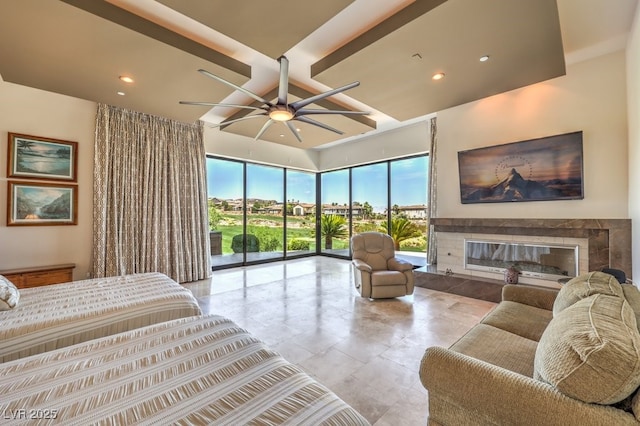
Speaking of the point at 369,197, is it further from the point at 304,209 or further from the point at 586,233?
the point at 586,233

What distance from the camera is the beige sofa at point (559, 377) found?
945 mm

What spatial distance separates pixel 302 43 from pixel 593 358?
11.0ft

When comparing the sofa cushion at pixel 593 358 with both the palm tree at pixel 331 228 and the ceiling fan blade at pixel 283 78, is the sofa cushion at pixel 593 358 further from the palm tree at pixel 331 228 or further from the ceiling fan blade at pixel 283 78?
the palm tree at pixel 331 228

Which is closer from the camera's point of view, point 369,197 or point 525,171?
point 525,171

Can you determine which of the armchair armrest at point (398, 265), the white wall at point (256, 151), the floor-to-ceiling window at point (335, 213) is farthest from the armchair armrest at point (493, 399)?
the floor-to-ceiling window at point (335, 213)

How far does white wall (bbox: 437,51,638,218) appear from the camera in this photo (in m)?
3.37

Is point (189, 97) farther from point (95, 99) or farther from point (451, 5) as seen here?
point (451, 5)

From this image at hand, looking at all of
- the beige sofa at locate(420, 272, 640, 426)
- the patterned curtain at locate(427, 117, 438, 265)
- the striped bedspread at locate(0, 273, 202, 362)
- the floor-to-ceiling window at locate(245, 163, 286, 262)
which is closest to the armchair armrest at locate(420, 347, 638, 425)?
the beige sofa at locate(420, 272, 640, 426)

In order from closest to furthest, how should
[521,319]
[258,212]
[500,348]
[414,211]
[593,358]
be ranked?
[593,358] → [500,348] → [521,319] → [414,211] → [258,212]

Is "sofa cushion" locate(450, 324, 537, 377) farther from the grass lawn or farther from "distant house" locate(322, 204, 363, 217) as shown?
"distant house" locate(322, 204, 363, 217)

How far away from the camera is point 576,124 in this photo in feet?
11.9

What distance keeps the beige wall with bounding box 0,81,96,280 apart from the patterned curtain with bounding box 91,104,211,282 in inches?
6.7

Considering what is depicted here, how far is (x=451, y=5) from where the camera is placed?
7.38ft

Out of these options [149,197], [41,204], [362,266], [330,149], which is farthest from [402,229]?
[41,204]
